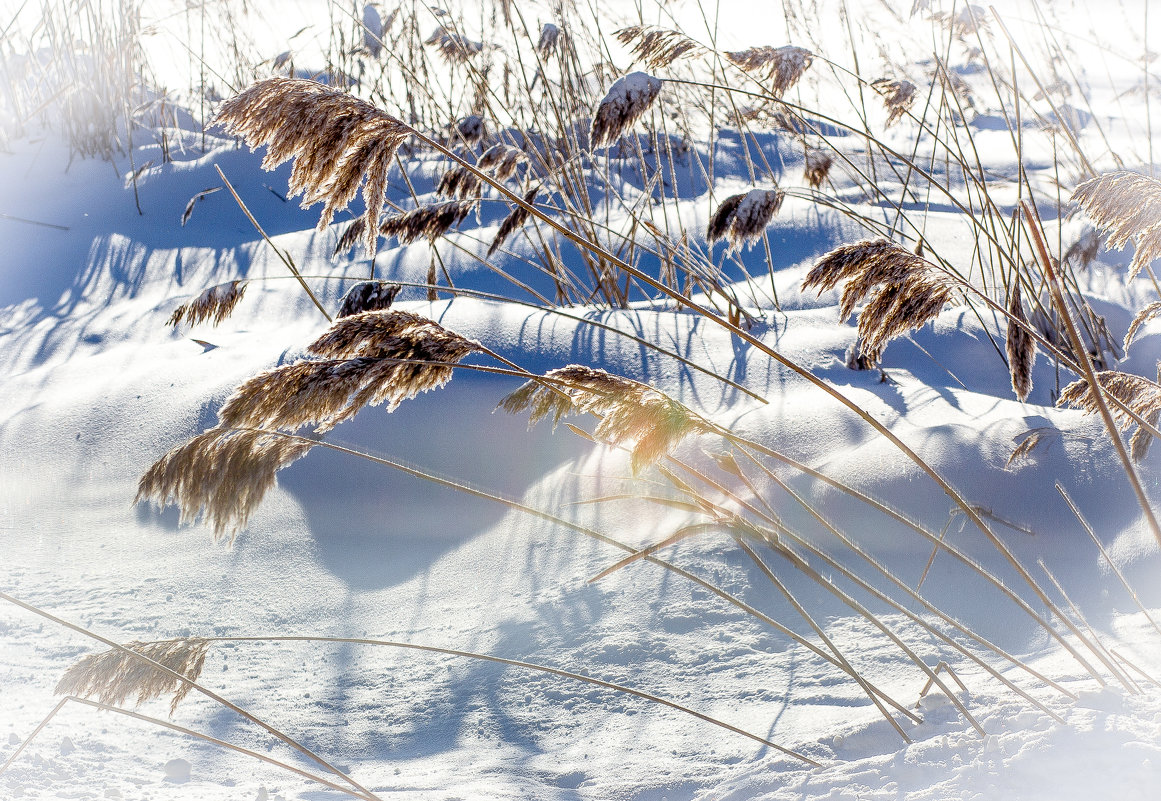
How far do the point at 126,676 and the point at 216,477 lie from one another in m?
0.28

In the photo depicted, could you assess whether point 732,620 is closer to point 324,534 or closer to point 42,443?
point 324,534

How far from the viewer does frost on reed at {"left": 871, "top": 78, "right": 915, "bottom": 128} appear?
6.75 ft

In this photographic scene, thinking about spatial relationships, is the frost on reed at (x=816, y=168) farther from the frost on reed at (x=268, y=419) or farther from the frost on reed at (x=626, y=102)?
the frost on reed at (x=268, y=419)

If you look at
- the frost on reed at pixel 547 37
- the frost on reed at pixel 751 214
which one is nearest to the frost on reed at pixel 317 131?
the frost on reed at pixel 751 214

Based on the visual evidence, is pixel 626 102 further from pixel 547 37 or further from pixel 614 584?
pixel 547 37

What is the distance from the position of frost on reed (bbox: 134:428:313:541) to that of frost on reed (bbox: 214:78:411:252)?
0.98 feet

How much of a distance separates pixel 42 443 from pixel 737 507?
1.69 metres

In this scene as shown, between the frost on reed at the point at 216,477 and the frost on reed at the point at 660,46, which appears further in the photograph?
the frost on reed at the point at 660,46

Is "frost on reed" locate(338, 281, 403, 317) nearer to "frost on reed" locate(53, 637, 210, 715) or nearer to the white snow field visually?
the white snow field

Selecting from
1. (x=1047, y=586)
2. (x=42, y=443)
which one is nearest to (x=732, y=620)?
(x=1047, y=586)

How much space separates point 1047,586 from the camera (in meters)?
1.33

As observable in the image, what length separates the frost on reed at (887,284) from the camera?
3.12 feet

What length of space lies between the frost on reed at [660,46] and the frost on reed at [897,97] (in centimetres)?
64

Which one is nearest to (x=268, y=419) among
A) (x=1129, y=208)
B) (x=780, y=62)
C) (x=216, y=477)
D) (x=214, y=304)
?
(x=216, y=477)
